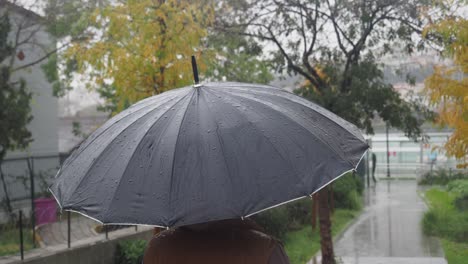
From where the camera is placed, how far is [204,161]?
3.08 m

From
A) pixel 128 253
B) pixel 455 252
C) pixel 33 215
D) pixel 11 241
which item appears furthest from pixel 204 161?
pixel 455 252

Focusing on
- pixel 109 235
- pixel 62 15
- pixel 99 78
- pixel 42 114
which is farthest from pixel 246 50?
pixel 42 114

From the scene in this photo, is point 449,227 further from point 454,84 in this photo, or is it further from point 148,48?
point 148,48

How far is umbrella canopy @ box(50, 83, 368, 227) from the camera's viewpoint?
298 centimetres

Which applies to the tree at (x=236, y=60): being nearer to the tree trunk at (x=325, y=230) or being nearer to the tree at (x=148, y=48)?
the tree at (x=148, y=48)

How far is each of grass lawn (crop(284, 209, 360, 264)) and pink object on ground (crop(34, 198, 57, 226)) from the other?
198 inches

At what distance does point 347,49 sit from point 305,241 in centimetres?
405

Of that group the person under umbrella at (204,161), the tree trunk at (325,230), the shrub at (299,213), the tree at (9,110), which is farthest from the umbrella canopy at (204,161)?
the shrub at (299,213)

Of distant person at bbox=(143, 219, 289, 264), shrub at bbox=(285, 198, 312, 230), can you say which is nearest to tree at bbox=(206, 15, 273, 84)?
shrub at bbox=(285, 198, 312, 230)

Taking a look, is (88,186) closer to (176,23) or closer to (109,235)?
(176,23)

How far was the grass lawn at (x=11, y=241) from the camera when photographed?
29.1 feet

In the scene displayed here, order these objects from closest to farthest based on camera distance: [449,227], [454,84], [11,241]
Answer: [454,84] → [11,241] → [449,227]

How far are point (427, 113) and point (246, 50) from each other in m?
3.34

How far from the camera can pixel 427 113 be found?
10.1m
